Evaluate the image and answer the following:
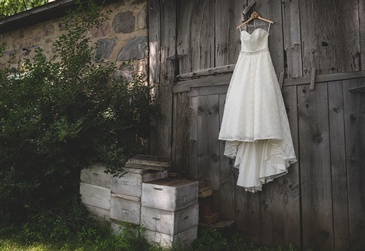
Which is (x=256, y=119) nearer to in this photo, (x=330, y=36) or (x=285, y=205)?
(x=285, y=205)

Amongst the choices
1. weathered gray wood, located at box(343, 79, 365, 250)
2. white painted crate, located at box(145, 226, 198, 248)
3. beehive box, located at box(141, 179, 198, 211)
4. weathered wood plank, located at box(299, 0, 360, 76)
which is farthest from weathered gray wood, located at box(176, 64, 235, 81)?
white painted crate, located at box(145, 226, 198, 248)

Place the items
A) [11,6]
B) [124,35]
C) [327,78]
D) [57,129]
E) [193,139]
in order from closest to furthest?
[327,78], [57,129], [193,139], [124,35], [11,6]

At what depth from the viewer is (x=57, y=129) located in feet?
9.91

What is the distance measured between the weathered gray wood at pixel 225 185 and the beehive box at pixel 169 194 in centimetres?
47

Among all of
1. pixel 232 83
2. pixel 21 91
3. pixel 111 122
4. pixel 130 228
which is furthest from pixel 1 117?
pixel 232 83

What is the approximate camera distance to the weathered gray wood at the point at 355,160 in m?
2.43

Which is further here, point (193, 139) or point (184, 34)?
point (184, 34)

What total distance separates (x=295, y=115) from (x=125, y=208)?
194cm

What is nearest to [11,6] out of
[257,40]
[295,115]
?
[257,40]

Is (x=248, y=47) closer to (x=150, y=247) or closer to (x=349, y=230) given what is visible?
(x=349, y=230)

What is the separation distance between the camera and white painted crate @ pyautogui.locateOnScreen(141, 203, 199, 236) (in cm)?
252

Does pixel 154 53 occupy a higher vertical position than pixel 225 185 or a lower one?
higher

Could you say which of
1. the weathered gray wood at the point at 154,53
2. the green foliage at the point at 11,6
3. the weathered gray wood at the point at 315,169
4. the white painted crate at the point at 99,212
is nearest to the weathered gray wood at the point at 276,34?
the weathered gray wood at the point at 315,169

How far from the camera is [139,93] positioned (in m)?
3.59
